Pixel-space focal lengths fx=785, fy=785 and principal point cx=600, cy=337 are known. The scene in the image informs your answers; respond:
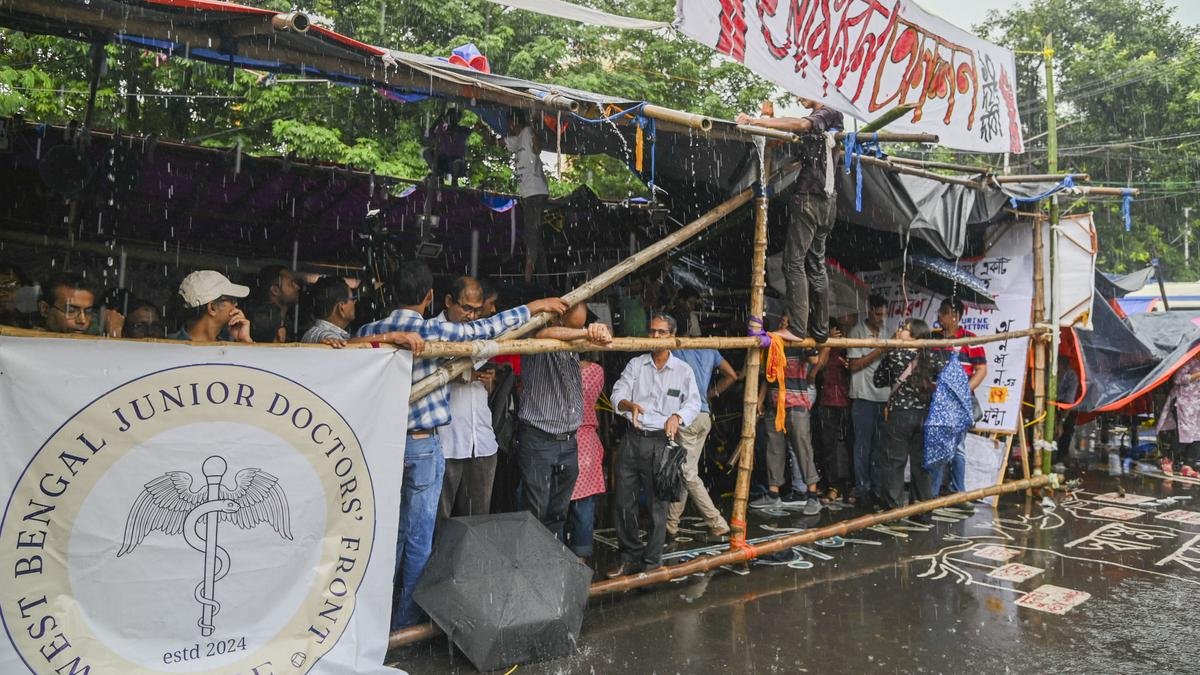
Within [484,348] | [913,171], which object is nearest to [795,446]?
[913,171]

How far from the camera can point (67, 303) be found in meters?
4.00

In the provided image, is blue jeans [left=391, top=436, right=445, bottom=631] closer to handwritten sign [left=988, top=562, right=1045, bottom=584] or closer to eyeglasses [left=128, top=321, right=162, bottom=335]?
eyeglasses [left=128, top=321, right=162, bottom=335]

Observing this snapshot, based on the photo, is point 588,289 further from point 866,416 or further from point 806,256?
point 866,416

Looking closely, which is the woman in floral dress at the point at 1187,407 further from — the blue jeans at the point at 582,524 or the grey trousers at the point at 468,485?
the grey trousers at the point at 468,485

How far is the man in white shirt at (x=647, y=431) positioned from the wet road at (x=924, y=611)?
30 centimetres

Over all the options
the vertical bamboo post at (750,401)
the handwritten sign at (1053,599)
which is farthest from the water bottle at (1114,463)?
the vertical bamboo post at (750,401)

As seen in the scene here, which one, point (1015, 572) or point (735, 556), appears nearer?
point (735, 556)

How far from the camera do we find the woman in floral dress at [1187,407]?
10109mm

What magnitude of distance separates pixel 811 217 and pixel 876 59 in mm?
1407

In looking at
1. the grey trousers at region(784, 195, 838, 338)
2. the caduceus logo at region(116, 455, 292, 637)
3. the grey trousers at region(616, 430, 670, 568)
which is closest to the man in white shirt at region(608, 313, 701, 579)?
the grey trousers at region(616, 430, 670, 568)

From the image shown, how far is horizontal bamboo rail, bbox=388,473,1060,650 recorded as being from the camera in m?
4.01

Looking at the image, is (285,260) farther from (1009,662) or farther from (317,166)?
(1009,662)

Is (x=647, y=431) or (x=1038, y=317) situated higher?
(x=1038, y=317)

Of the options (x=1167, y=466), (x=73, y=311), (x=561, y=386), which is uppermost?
(x=73, y=311)
